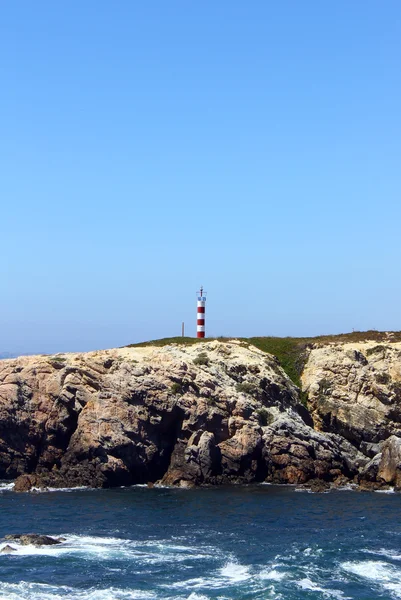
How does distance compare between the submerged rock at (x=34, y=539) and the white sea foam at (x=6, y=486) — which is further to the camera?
the white sea foam at (x=6, y=486)

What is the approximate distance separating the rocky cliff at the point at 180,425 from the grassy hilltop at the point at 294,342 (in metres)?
7.35

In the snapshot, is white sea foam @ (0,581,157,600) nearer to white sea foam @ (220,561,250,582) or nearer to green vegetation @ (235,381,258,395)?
white sea foam @ (220,561,250,582)

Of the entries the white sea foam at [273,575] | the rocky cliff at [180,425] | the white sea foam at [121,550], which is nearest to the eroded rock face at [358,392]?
the rocky cliff at [180,425]

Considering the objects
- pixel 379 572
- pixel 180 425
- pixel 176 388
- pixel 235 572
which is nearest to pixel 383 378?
pixel 176 388

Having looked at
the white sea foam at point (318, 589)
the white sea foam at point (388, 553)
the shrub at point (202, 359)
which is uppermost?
the shrub at point (202, 359)

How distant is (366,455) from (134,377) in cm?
2234

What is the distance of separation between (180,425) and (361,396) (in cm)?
1806

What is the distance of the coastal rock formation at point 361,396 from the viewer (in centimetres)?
7188

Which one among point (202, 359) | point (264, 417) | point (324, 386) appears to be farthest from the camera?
point (324, 386)

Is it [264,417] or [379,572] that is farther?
[264,417]

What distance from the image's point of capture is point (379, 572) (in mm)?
A: 42906

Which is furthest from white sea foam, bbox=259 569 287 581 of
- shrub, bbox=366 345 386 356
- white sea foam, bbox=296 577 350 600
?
shrub, bbox=366 345 386 356

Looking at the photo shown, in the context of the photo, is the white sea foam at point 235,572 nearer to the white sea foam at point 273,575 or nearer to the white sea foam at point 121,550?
the white sea foam at point 273,575

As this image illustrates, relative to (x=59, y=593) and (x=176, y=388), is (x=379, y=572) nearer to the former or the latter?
(x=59, y=593)
